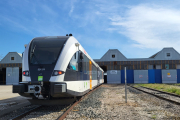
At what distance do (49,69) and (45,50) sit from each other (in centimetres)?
95

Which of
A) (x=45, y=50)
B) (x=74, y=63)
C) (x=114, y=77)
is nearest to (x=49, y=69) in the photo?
(x=45, y=50)

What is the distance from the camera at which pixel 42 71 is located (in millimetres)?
A: 6777

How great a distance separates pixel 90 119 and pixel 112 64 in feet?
121

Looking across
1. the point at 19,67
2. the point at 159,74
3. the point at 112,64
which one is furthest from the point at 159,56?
the point at 19,67

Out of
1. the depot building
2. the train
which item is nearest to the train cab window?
the train

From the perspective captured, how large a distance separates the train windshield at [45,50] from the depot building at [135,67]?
34.7m

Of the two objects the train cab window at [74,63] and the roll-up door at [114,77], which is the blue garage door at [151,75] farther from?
the train cab window at [74,63]

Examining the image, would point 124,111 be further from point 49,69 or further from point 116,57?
point 116,57

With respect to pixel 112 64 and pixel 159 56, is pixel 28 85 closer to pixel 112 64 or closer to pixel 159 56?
pixel 112 64

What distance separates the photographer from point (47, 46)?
7383mm

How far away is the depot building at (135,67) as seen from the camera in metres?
41.0

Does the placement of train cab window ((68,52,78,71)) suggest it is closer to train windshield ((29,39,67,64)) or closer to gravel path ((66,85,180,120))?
train windshield ((29,39,67,64))

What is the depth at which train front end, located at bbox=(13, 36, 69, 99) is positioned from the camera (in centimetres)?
652

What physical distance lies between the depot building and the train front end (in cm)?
3486
